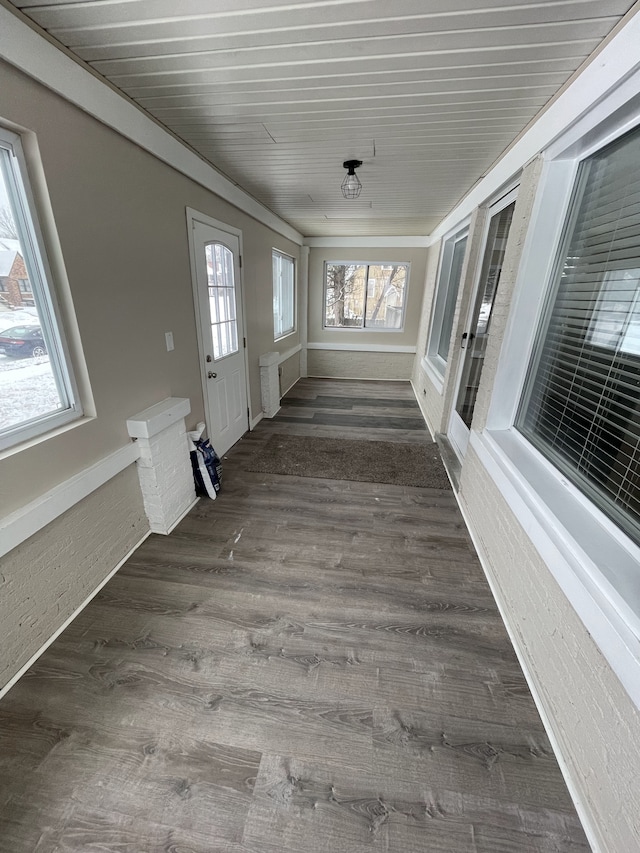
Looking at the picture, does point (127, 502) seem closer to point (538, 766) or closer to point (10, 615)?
point (10, 615)

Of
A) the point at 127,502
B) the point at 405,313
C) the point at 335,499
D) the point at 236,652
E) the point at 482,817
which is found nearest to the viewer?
the point at 482,817

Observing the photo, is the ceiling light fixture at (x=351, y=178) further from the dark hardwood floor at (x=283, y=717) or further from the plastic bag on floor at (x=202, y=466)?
the dark hardwood floor at (x=283, y=717)

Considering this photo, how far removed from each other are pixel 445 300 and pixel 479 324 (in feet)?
5.91

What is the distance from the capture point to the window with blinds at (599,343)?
4.02 feet

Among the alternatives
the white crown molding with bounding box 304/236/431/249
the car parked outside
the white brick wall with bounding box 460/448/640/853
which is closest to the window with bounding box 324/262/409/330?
the white crown molding with bounding box 304/236/431/249

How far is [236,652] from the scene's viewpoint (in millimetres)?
1550

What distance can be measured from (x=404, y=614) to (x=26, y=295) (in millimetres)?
2280

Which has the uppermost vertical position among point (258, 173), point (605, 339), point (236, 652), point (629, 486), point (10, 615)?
point (258, 173)

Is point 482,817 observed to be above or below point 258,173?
below

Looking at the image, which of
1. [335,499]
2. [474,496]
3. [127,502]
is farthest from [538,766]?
[127,502]

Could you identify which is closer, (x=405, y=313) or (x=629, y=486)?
(x=629, y=486)

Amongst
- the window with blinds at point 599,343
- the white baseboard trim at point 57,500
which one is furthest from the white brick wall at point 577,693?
the white baseboard trim at point 57,500

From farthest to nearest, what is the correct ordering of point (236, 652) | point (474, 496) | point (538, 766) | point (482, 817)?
point (474, 496)
point (236, 652)
point (538, 766)
point (482, 817)

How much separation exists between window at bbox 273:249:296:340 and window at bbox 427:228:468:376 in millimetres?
2249
